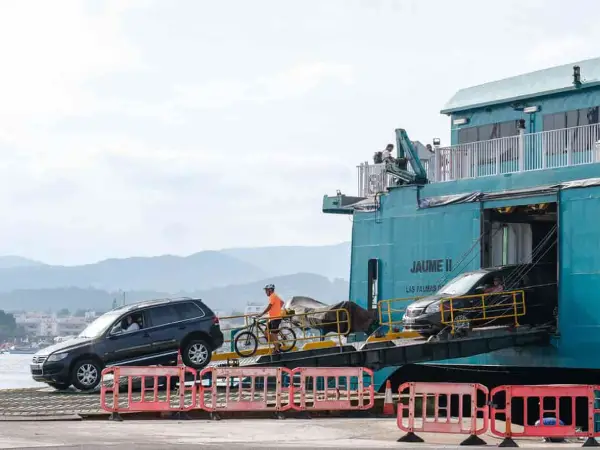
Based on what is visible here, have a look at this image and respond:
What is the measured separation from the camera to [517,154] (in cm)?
3070

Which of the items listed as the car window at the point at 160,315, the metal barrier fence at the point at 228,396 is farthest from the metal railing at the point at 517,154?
the metal barrier fence at the point at 228,396

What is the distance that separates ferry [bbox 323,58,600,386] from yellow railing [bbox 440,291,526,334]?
870 mm

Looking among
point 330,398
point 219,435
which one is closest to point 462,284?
point 330,398

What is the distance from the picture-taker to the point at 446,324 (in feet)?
90.3

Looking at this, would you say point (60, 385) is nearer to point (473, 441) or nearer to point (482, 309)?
point (482, 309)

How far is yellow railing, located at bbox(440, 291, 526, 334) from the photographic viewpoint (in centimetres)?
2753

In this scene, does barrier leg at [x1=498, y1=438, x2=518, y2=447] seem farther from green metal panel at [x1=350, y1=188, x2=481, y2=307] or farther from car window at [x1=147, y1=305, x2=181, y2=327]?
green metal panel at [x1=350, y1=188, x2=481, y2=307]

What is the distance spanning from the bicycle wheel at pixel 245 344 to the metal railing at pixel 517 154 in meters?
6.52

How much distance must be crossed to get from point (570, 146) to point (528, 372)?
503 centimetres

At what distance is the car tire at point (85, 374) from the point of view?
27177mm

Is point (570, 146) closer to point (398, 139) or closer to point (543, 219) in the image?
point (543, 219)

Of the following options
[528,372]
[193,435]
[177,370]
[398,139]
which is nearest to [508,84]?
[398,139]

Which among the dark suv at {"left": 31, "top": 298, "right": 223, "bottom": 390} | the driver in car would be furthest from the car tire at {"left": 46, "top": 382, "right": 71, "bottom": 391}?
the driver in car

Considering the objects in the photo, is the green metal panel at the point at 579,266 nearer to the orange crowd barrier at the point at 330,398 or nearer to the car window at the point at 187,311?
the orange crowd barrier at the point at 330,398
